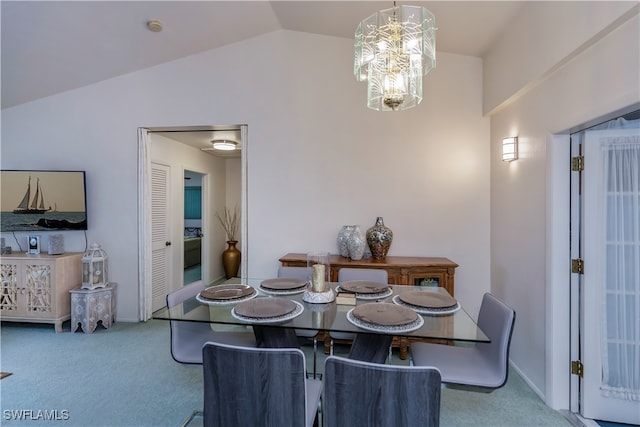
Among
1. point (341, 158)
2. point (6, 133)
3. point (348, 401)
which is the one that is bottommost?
point (348, 401)

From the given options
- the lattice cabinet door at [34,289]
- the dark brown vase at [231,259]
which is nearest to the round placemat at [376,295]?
the lattice cabinet door at [34,289]

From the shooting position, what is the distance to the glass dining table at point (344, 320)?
5.12 ft

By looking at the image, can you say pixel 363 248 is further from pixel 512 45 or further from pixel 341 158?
pixel 512 45

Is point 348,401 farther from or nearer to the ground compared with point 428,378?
nearer to the ground

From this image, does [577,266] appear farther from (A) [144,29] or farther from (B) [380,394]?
(A) [144,29]

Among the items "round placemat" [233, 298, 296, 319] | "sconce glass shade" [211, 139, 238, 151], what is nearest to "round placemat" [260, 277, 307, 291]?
"round placemat" [233, 298, 296, 319]

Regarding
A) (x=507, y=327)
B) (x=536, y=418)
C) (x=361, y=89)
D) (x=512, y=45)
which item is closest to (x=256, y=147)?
(x=361, y=89)

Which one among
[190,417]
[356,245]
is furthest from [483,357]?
[190,417]

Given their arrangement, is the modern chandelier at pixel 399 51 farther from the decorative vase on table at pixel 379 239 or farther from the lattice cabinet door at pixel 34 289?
the lattice cabinet door at pixel 34 289

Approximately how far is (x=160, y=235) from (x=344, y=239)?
260cm

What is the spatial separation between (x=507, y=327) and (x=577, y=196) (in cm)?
112

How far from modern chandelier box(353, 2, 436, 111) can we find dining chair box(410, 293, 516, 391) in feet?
4.66

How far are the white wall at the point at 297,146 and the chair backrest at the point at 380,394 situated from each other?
2.31 metres

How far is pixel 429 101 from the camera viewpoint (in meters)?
3.38
